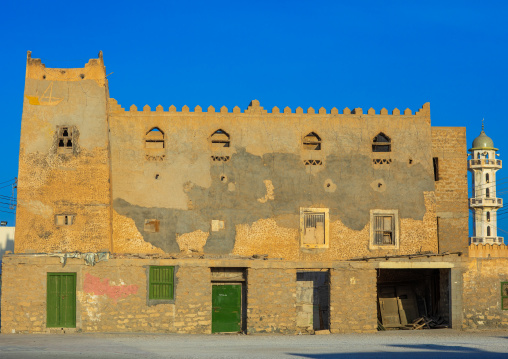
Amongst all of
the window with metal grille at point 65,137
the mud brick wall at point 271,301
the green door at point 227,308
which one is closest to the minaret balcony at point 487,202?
the green door at point 227,308

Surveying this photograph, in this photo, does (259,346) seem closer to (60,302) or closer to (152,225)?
(60,302)

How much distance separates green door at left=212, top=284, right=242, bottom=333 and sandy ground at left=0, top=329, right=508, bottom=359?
6.41 ft

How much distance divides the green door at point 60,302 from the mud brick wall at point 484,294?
47.5 ft

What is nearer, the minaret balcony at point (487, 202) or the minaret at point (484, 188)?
the minaret at point (484, 188)

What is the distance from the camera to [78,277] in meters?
27.2

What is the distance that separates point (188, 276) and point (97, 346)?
5.83 m

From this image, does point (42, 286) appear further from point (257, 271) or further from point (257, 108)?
point (257, 108)

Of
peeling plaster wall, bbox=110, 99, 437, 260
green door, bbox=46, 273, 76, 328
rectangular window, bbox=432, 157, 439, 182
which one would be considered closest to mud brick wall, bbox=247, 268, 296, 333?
peeling plaster wall, bbox=110, 99, 437, 260

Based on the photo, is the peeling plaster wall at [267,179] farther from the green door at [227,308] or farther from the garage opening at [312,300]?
the garage opening at [312,300]

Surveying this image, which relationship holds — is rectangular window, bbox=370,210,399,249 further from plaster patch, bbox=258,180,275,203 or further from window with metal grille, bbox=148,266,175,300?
window with metal grille, bbox=148,266,175,300

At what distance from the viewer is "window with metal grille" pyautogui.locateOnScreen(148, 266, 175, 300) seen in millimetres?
27328

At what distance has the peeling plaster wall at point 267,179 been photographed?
3009 centimetres

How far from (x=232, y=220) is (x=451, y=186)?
29.5 ft

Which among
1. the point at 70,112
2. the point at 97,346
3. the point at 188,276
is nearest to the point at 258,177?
the point at 188,276
